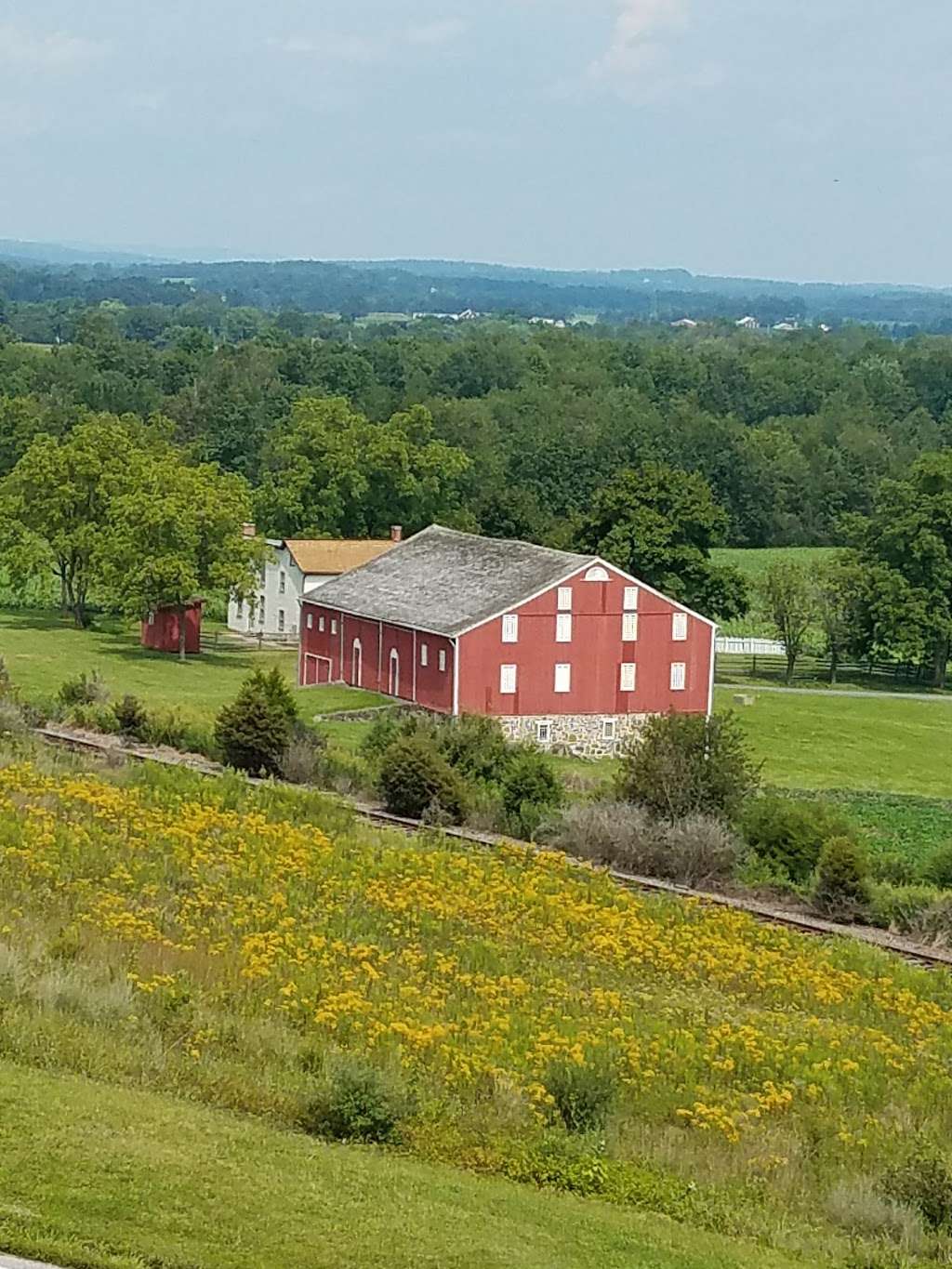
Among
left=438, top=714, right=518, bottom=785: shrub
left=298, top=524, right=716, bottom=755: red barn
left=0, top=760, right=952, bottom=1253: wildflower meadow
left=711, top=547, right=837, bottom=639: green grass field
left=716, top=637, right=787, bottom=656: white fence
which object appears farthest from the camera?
left=711, top=547, right=837, bottom=639: green grass field

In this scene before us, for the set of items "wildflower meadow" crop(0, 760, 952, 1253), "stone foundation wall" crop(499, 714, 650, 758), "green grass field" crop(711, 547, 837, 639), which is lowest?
"green grass field" crop(711, 547, 837, 639)

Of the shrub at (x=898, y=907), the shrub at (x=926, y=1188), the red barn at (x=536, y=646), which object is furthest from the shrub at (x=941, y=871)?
the red barn at (x=536, y=646)

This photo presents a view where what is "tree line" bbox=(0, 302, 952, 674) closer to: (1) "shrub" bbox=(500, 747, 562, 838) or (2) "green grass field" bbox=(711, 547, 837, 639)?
(2) "green grass field" bbox=(711, 547, 837, 639)

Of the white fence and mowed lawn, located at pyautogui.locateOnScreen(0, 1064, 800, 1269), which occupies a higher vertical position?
mowed lawn, located at pyautogui.locateOnScreen(0, 1064, 800, 1269)

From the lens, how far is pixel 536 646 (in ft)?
180

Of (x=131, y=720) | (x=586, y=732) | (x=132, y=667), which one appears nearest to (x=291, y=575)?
(x=132, y=667)

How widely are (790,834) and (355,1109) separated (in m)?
19.4

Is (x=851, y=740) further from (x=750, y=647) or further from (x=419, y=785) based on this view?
(x=419, y=785)

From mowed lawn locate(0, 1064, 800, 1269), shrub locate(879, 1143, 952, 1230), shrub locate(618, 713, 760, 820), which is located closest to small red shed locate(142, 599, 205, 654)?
shrub locate(618, 713, 760, 820)

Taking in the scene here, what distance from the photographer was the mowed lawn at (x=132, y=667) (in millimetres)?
54219

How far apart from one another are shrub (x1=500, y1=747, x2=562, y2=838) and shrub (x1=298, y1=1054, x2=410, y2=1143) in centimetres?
1999

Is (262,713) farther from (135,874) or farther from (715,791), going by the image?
(135,874)

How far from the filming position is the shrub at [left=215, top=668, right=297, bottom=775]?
36031mm

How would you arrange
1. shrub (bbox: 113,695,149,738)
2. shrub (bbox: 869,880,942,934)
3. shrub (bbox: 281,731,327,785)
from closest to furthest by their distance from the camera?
shrub (bbox: 869,880,942,934)
shrub (bbox: 281,731,327,785)
shrub (bbox: 113,695,149,738)
